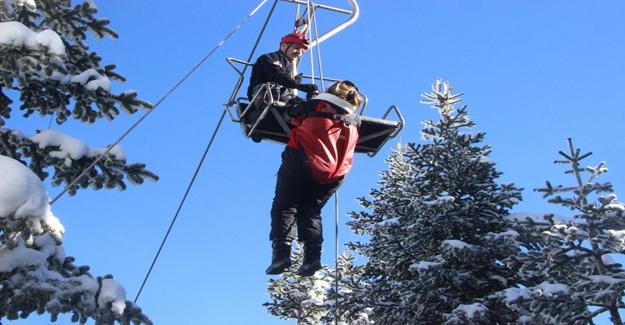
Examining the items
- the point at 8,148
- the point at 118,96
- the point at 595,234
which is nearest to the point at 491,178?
the point at 595,234

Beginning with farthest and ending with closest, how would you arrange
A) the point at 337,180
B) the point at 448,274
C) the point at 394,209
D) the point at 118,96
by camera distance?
1. the point at 394,209
2. the point at 448,274
3. the point at 118,96
4. the point at 337,180

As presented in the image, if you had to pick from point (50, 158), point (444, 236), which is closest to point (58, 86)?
point (50, 158)

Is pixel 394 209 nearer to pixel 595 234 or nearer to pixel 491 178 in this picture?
pixel 491 178

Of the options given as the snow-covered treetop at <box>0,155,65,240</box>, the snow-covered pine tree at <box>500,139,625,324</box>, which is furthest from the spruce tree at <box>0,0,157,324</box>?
the snow-covered pine tree at <box>500,139,625,324</box>

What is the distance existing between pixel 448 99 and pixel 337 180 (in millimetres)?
10285

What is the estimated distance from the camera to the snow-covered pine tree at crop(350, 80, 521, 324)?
12.9 m

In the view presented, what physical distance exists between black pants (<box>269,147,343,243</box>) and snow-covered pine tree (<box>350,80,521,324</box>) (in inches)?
267

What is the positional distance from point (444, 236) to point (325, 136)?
343 inches

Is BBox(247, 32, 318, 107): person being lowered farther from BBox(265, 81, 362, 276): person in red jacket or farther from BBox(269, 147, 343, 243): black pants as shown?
BBox(269, 147, 343, 243): black pants

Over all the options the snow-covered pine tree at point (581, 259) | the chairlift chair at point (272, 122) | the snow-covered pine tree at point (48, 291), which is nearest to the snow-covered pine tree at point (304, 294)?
the snow-covered pine tree at point (581, 259)

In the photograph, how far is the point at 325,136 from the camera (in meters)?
5.88

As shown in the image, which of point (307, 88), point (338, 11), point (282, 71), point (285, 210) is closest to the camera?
point (285, 210)

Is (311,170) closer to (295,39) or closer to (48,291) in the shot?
(295,39)

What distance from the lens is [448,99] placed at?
15781 mm
